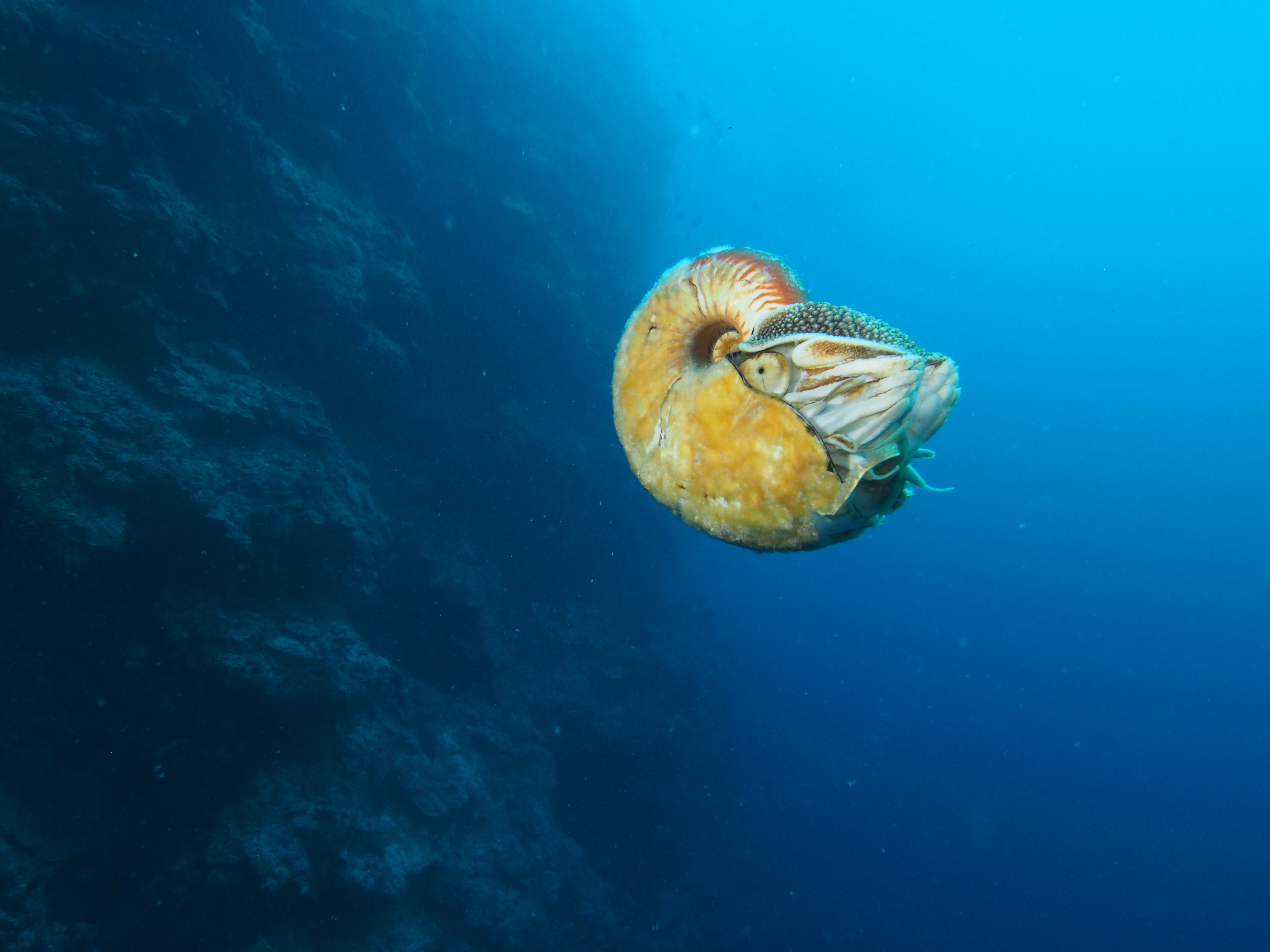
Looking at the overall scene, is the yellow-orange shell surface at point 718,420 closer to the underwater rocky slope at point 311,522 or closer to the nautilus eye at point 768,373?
the nautilus eye at point 768,373

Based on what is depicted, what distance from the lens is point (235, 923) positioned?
659cm

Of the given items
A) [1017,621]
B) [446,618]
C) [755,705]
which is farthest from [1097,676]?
[446,618]

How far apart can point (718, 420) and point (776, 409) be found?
0.16 m

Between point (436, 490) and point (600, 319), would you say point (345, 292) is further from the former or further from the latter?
point (600, 319)

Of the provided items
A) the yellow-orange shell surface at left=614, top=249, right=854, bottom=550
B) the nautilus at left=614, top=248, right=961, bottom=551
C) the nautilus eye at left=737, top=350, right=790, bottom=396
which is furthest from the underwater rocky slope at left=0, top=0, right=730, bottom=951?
the nautilus eye at left=737, top=350, right=790, bottom=396

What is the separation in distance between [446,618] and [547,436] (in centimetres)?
584

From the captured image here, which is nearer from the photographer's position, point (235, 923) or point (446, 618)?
point (235, 923)

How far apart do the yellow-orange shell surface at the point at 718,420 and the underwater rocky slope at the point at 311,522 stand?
7.96 m

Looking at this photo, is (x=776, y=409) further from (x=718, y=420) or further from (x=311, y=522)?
(x=311, y=522)

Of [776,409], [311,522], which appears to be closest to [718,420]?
[776,409]

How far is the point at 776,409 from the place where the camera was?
127 cm

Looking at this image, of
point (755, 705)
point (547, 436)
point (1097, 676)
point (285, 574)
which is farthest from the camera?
point (1097, 676)

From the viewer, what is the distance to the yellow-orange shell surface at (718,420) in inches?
49.9

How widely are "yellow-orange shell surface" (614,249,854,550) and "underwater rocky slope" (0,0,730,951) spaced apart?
7959 millimetres
